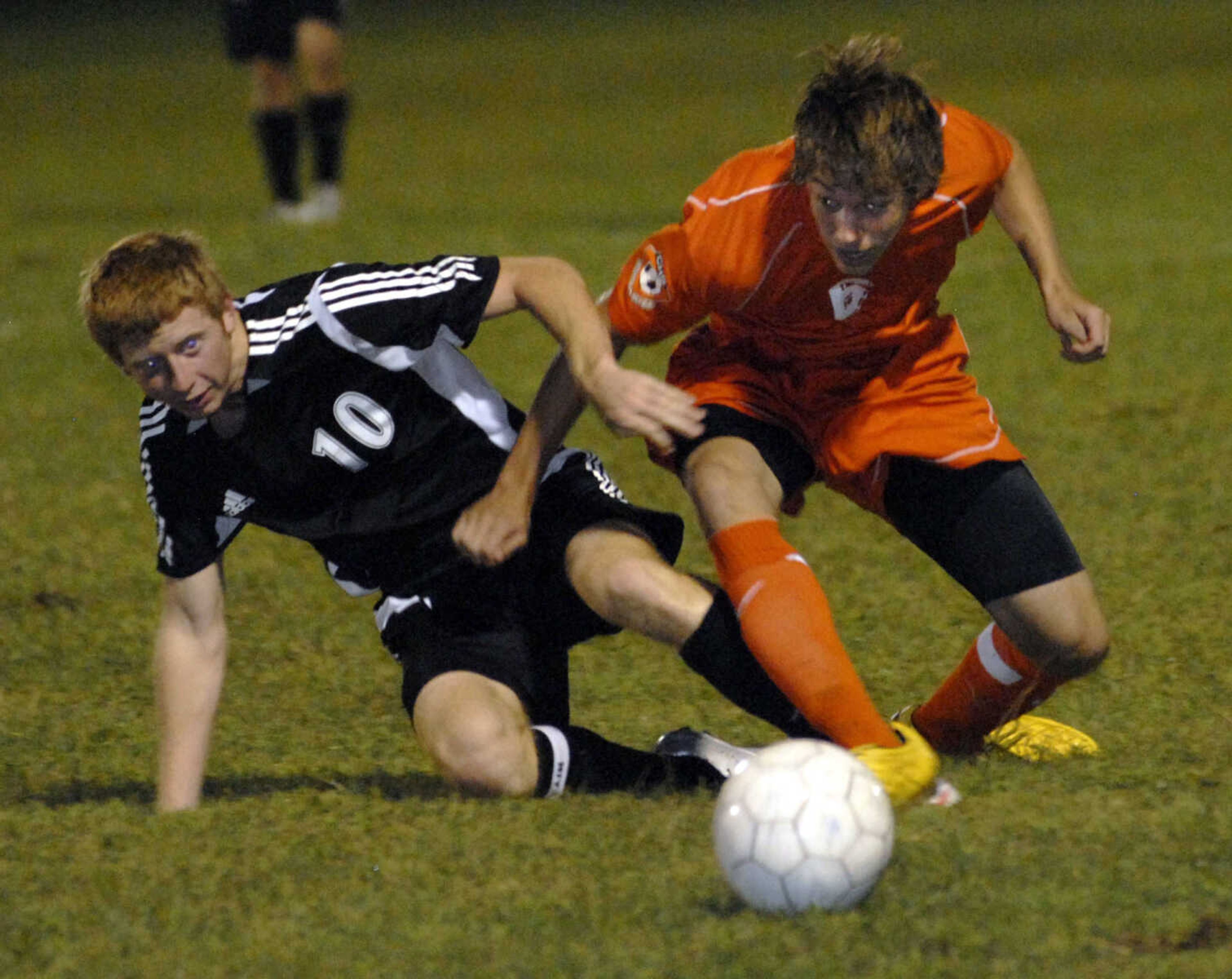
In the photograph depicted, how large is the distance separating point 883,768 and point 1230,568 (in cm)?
213

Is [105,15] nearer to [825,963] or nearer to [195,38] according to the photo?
[195,38]

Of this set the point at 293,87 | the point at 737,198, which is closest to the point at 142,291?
the point at 737,198

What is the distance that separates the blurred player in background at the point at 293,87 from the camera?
34.1 ft

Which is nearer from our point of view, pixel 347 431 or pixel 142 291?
pixel 142 291

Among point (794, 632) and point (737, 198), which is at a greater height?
point (737, 198)

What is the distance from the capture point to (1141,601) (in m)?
4.73

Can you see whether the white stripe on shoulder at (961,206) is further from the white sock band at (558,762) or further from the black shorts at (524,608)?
the white sock band at (558,762)

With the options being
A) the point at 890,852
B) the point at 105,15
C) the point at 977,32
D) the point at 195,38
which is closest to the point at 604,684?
the point at 890,852

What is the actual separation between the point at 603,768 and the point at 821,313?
0.88 metres

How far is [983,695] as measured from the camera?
3.72 m

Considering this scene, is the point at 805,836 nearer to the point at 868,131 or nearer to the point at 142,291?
the point at 868,131

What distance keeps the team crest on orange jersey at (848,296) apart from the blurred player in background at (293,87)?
729cm

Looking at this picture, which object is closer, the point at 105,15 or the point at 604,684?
the point at 604,684

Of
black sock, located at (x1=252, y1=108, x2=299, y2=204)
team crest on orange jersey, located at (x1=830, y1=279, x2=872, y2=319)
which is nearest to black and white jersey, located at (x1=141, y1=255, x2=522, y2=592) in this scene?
team crest on orange jersey, located at (x1=830, y1=279, x2=872, y2=319)
